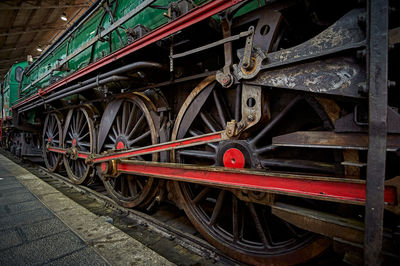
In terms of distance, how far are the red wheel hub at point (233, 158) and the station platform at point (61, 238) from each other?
0.81 meters

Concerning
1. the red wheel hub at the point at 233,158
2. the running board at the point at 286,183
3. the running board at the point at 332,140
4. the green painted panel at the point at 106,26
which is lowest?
the running board at the point at 286,183

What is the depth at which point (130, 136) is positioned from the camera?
265 centimetres

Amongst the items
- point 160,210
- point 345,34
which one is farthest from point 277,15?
point 160,210

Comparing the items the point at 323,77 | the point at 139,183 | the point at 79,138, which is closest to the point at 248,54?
the point at 323,77

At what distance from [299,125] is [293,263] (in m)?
1.00

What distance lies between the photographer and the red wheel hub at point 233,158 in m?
1.58

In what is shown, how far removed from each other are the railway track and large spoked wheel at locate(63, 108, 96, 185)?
1.47ft

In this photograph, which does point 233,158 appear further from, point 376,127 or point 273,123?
point 376,127

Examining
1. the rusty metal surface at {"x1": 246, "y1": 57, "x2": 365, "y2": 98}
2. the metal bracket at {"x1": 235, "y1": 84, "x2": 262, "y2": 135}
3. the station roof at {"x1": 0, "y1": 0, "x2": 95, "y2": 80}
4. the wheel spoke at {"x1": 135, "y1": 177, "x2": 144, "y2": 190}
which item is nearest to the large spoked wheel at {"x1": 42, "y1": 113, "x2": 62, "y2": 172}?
the wheel spoke at {"x1": 135, "y1": 177, "x2": 144, "y2": 190}

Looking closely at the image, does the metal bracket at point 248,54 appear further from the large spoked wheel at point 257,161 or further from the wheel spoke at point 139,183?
the wheel spoke at point 139,183

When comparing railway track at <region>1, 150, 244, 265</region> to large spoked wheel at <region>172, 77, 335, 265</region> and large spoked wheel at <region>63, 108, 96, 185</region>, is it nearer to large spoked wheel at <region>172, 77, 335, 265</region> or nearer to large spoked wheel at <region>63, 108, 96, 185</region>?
large spoked wheel at <region>172, 77, 335, 265</region>

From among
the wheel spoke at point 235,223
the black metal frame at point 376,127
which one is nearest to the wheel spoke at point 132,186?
the wheel spoke at point 235,223

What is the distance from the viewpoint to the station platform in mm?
1215

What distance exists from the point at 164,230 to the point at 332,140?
1.79m
